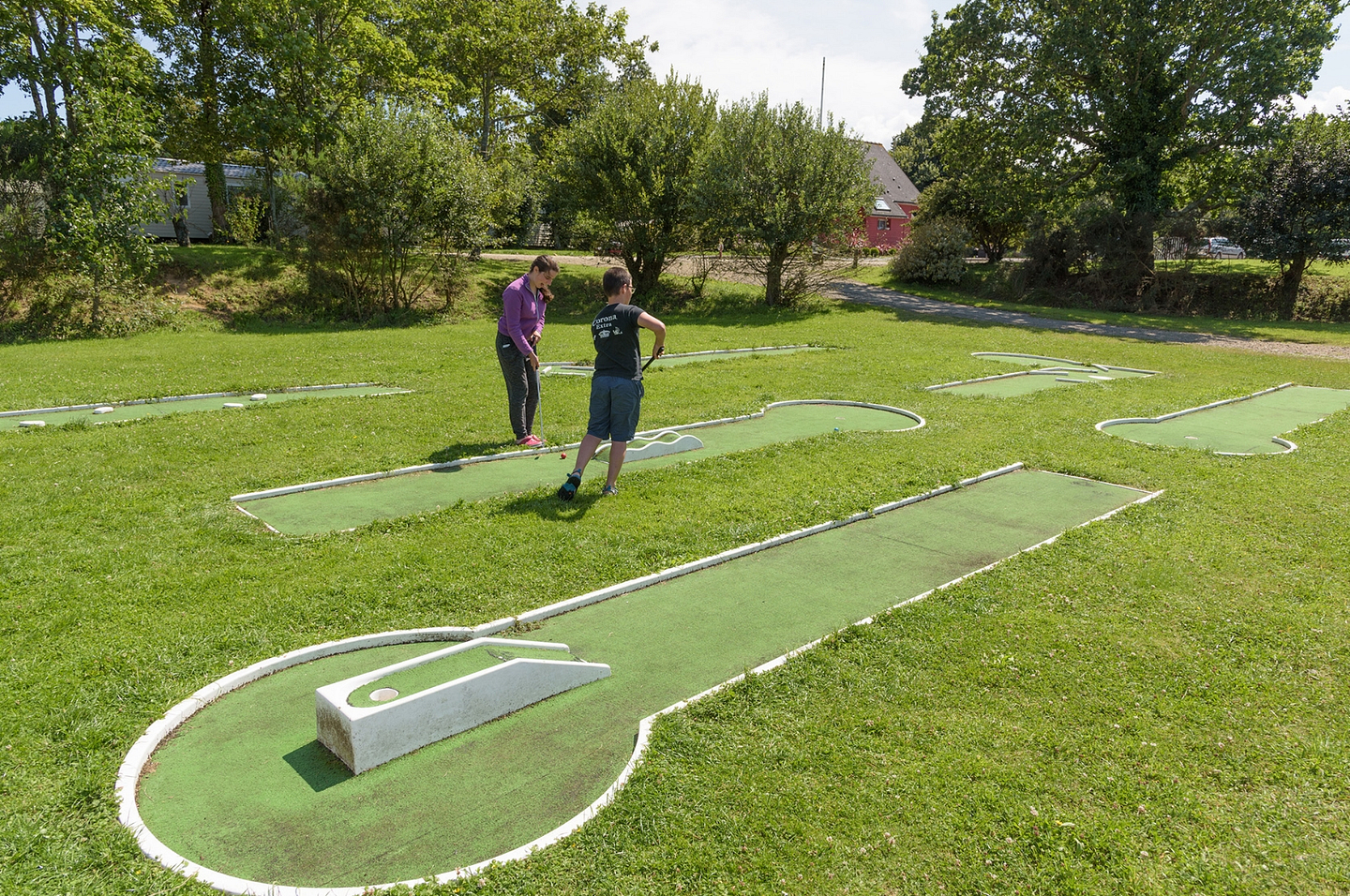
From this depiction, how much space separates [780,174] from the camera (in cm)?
2238

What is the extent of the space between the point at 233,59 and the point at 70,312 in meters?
9.85

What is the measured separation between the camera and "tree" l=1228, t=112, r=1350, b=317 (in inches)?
888

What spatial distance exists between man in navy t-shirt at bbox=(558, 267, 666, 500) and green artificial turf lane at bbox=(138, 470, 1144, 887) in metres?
1.58

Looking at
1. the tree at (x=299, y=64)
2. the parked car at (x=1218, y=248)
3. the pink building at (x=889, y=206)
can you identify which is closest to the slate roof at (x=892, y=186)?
the pink building at (x=889, y=206)

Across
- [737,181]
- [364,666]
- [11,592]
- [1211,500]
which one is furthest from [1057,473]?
[737,181]

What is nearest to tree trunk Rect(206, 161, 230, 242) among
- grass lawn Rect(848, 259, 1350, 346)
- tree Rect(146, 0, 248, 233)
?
tree Rect(146, 0, 248, 233)

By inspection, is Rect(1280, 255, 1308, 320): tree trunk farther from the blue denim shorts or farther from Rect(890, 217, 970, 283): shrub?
the blue denim shorts

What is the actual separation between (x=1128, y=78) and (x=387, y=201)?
22249 millimetres

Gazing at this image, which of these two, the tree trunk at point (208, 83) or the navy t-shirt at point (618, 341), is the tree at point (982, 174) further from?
the navy t-shirt at point (618, 341)

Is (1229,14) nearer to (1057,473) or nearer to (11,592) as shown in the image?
(1057,473)

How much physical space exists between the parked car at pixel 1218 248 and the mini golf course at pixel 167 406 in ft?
93.3

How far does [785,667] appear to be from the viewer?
412cm

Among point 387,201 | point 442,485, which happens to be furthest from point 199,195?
point 442,485

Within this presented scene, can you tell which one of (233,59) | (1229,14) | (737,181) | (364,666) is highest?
(1229,14)
